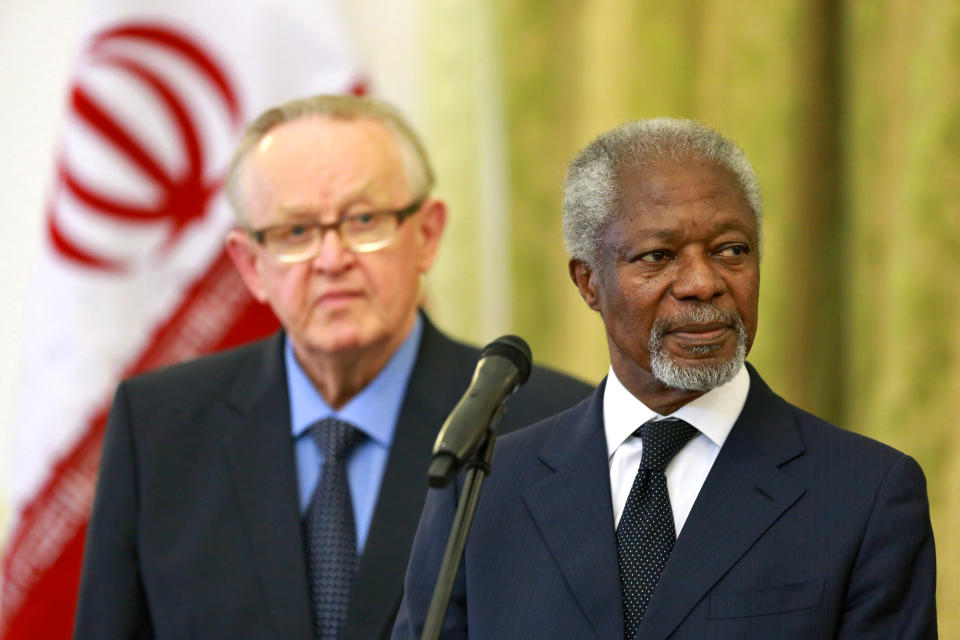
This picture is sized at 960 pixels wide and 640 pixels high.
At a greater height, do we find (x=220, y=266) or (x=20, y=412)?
(x=220, y=266)

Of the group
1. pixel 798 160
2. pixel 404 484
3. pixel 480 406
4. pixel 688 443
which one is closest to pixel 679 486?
pixel 688 443

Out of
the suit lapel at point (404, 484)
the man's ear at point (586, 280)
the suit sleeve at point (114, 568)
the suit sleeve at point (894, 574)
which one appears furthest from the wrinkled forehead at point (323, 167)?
the suit sleeve at point (894, 574)

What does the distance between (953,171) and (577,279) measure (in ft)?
4.32

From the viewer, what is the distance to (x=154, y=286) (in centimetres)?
307

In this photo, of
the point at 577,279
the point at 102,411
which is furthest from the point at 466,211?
the point at 577,279

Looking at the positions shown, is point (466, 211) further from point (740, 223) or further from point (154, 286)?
point (740, 223)

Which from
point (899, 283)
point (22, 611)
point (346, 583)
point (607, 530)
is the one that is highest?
point (899, 283)

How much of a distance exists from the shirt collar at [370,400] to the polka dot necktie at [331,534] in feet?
0.08

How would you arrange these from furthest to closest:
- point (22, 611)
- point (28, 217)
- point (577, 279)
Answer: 1. point (28, 217)
2. point (22, 611)
3. point (577, 279)

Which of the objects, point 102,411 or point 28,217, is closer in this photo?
point 102,411

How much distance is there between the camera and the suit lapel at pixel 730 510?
4.10 ft

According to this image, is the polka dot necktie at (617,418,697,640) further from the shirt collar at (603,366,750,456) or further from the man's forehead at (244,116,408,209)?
the man's forehead at (244,116,408,209)

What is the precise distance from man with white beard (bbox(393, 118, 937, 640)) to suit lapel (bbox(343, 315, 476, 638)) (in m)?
0.50

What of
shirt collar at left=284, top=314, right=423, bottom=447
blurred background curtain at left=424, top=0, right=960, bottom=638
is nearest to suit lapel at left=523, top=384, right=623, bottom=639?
shirt collar at left=284, top=314, right=423, bottom=447
